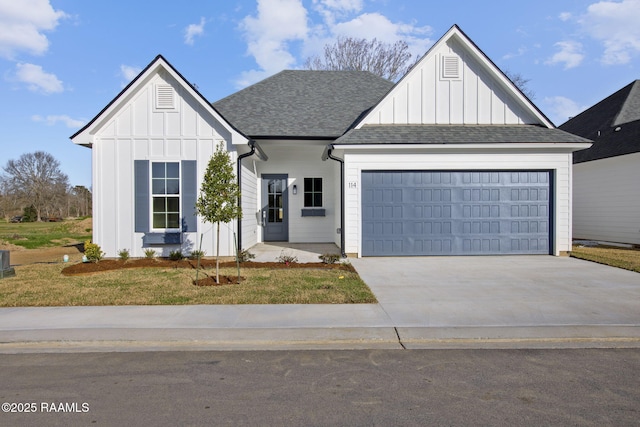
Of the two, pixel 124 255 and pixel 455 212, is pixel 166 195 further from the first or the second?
pixel 455 212

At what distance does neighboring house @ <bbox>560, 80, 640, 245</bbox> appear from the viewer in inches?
580

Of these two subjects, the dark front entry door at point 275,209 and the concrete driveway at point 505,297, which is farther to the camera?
the dark front entry door at point 275,209

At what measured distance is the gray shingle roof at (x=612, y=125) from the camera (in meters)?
15.0

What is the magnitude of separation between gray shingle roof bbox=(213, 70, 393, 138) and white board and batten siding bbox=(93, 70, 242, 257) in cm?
235

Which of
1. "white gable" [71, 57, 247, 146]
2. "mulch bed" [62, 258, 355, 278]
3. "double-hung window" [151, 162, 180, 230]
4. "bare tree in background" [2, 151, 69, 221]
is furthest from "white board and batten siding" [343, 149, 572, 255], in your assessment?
"bare tree in background" [2, 151, 69, 221]

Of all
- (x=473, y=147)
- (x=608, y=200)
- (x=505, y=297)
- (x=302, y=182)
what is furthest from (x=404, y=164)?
(x=608, y=200)

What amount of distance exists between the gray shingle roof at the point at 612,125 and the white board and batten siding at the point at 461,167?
443 cm

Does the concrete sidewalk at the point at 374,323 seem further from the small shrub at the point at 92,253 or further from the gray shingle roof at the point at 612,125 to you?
the gray shingle roof at the point at 612,125

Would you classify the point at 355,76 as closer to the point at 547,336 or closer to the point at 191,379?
the point at 547,336

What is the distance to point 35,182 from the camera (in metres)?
57.6

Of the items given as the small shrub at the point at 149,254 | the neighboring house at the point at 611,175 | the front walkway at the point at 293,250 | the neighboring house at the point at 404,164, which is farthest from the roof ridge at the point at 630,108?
the small shrub at the point at 149,254

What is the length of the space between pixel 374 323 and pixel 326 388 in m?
1.96

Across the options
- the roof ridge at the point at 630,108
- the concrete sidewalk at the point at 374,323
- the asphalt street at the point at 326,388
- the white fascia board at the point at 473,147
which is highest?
the roof ridge at the point at 630,108

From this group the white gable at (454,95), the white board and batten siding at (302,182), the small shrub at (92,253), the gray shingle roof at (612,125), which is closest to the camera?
the small shrub at (92,253)
